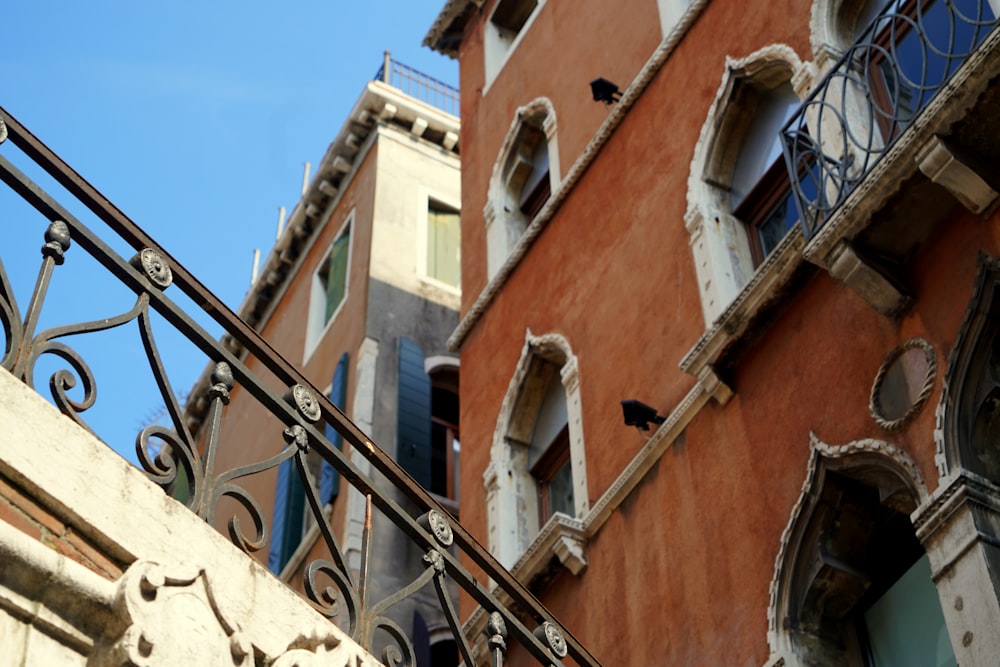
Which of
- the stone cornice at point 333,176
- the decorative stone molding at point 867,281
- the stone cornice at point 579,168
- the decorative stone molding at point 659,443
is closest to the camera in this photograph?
the decorative stone molding at point 867,281

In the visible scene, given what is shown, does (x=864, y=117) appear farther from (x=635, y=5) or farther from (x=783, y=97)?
(x=635, y=5)

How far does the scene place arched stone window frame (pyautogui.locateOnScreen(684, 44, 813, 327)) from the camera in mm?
8297

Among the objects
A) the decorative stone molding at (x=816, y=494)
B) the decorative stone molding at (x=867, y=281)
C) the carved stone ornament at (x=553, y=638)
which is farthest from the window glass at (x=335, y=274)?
the carved stone ornament at (x=553, y=638)

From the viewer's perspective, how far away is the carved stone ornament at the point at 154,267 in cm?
466

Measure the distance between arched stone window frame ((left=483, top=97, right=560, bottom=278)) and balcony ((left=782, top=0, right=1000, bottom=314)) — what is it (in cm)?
455

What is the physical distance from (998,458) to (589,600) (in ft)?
10.2

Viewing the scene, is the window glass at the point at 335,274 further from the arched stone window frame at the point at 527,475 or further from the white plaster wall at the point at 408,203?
the arched stone window frame at the point at 527,475

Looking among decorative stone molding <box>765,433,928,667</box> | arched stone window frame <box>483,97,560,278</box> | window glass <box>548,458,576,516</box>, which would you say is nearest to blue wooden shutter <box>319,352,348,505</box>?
arched stone window frame <box>483,97,560,278</box>

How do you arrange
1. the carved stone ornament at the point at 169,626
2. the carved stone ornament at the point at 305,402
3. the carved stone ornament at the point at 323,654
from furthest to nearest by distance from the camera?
the carved stone ornament at the point at 305,402, the carved stone ornament at the point at 323,654, the carved stone ornament at the point at 169,626

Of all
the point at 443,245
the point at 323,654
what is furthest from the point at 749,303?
the point at 443,245

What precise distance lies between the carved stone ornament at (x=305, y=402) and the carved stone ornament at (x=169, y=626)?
110 centimetres

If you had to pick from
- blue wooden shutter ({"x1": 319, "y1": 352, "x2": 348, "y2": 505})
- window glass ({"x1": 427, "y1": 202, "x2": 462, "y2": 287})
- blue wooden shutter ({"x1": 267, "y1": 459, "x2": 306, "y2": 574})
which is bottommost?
blue wooden shutter ({"x1": 267, "y1": 459, "x2": 306, "y2": 574})

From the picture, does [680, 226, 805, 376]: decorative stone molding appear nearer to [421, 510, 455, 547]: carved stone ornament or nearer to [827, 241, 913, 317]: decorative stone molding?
[827, 241, 913, 317]: decorative stone molding

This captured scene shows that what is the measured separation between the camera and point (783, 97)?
8.74m
